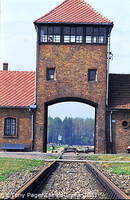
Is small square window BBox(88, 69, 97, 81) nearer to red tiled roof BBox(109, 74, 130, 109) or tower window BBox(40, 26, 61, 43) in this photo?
red tiled roof BBox(109, 74, 130, 109)

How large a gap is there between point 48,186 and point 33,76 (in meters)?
26.2

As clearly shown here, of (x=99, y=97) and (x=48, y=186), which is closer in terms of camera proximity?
(x=48, y=186)

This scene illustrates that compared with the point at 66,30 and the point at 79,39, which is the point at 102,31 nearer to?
the point at 79,39

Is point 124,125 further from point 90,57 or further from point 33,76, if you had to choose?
point 33,76

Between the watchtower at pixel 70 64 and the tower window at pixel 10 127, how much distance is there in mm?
1786

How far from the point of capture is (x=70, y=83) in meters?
34.5

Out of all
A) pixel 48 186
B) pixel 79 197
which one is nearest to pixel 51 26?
pixel 48 186

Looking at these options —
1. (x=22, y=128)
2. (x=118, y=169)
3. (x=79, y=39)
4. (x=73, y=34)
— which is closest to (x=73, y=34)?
(x=73, y=34)

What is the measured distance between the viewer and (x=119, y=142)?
1341 inches

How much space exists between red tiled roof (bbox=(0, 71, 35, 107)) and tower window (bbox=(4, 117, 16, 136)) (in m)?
1.19

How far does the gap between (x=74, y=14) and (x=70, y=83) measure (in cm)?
521

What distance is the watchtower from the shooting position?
34281 mm

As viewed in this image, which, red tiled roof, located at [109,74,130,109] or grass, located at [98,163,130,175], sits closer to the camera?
grass, located at [98,163,130,175]

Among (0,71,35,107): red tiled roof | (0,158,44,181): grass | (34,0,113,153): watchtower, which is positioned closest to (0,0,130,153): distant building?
(34,0,113,153): watchtower
